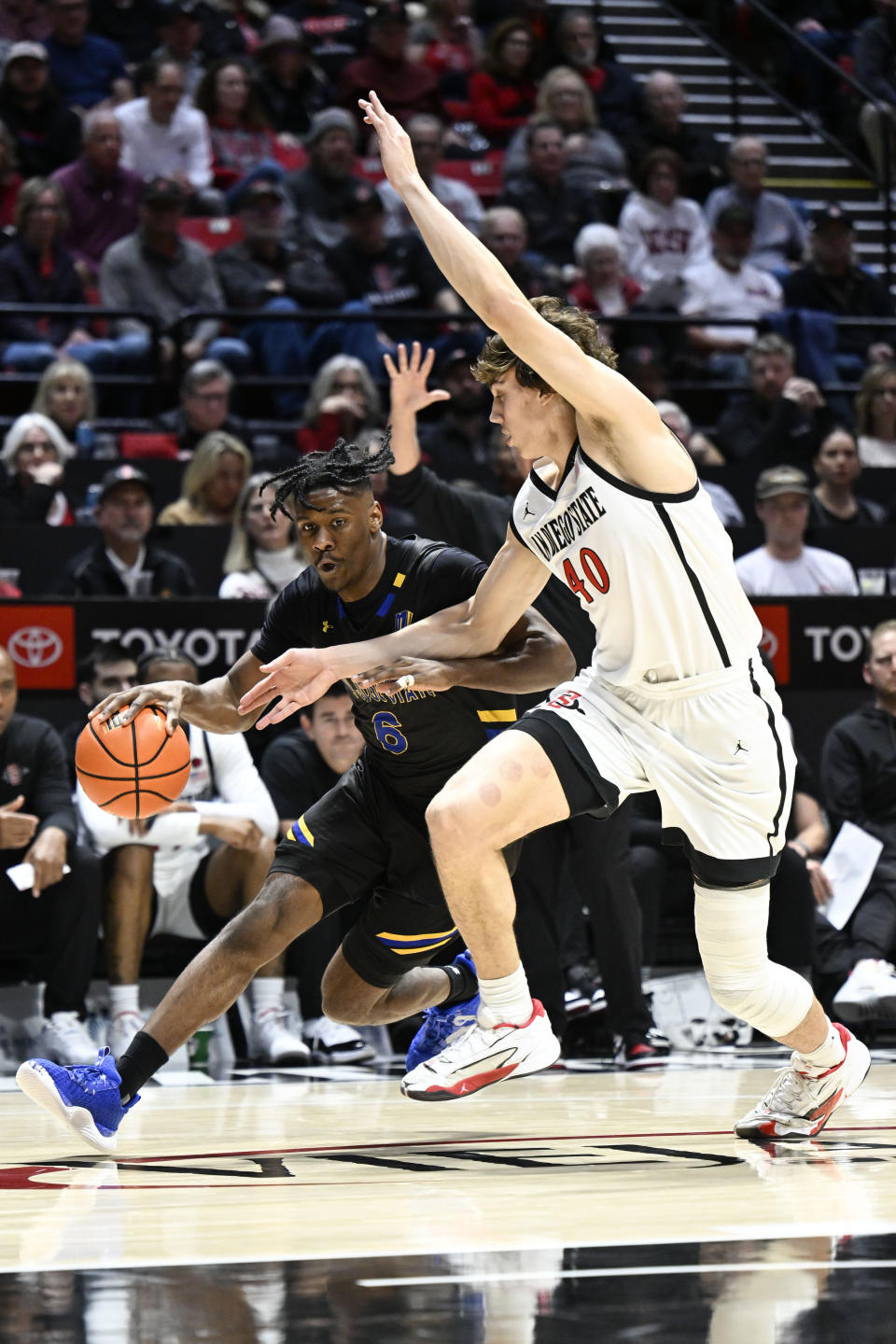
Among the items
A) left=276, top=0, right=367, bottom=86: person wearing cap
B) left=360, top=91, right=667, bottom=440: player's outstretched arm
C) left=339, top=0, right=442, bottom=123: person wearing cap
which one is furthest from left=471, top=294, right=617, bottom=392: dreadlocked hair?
left=276, top=0, right=367, bottom=86: person wearing cap

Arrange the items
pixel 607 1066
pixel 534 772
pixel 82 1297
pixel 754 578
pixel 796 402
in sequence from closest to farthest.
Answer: pixel 82 1297 → pixel 534 772 → pixel 607 1066 → pixel 754 578 → pixel 796 402

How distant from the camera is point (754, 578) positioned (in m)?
9.07

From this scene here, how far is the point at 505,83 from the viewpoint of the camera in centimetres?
1434

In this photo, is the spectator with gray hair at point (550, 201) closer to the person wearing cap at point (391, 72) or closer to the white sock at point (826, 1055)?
the person wearing cap at point (391, 72)

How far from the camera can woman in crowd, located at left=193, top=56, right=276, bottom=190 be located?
1282 cm

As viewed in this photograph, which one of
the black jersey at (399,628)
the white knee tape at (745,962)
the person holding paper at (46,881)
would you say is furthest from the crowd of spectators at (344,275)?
the white knee tape at (745,962)

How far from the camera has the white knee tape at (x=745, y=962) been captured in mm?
4598

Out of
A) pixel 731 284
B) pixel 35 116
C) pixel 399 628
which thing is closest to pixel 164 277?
pixel 35 116

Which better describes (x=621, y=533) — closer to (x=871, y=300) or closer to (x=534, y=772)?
(x=534, y=772)

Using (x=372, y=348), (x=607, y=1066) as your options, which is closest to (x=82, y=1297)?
(x=607, y=1066)

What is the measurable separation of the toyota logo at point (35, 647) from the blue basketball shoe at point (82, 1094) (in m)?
3.47

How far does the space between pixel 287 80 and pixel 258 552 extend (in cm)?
601

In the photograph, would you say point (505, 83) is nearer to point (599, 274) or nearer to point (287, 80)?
point (287, 80)

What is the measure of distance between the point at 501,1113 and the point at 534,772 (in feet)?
6.10
